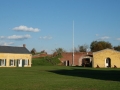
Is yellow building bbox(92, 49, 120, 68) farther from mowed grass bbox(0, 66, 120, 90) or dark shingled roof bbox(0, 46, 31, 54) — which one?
mowed grass bbox(0, 66, 120, 90)

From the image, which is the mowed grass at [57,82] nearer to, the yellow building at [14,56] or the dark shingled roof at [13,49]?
the yellow building at [14,56]

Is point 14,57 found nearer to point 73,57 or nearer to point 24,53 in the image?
point 24,53

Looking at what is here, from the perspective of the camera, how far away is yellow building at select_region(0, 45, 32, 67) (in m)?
65.6

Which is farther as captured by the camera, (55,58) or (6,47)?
(55,58)

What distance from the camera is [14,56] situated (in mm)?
67500

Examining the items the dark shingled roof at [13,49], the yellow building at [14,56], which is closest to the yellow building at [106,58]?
the yellow building at [14,56]

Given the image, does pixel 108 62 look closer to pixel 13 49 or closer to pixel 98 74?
pixel 13 49

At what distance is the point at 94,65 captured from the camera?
6731cm

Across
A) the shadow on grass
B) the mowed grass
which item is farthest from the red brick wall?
the mowed grass

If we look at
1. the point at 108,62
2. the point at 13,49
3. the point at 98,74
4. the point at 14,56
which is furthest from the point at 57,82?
the point at 13,49

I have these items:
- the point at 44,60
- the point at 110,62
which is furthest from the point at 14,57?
the point at 110,62

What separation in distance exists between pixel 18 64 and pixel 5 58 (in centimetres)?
395

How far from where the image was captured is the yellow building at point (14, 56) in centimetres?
6562

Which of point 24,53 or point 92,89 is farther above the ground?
point 24,53
